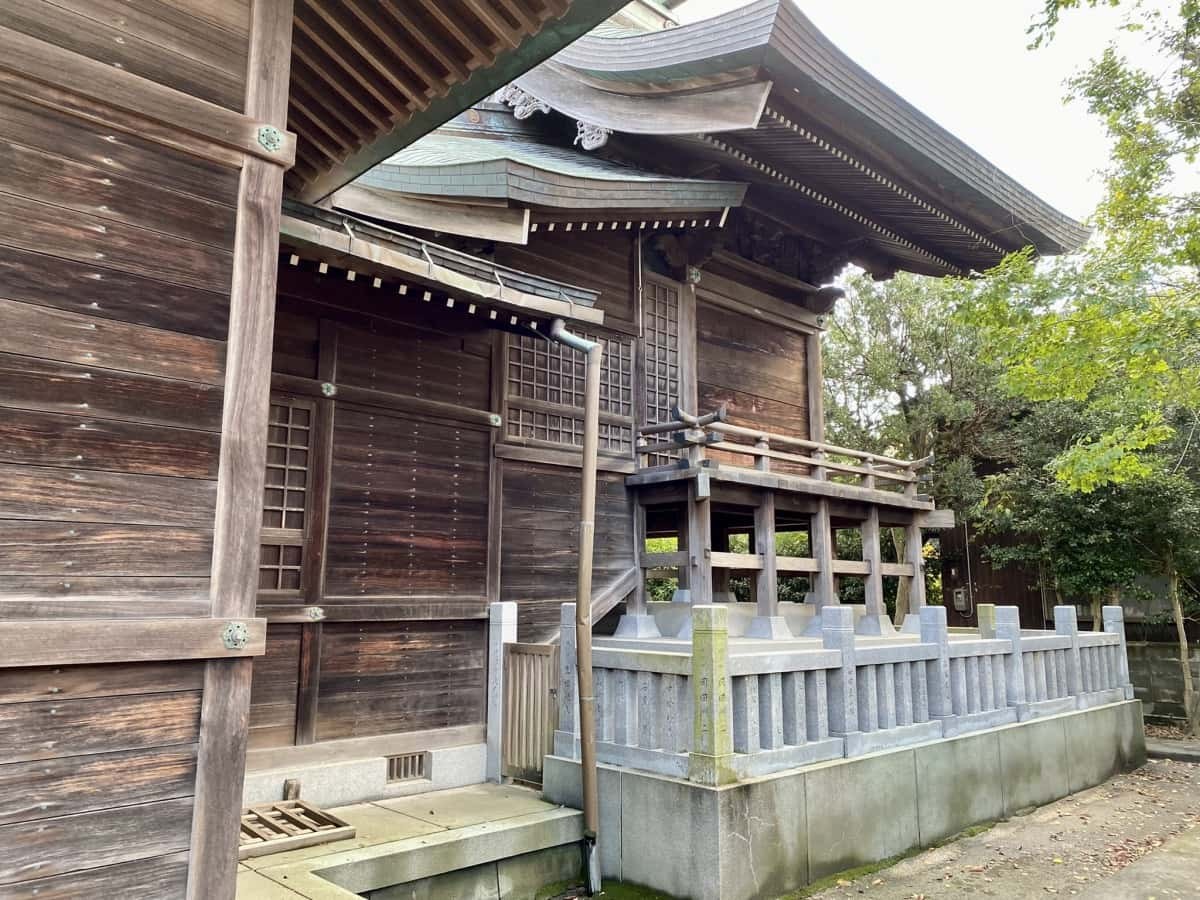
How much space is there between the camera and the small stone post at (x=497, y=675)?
7.24 meters

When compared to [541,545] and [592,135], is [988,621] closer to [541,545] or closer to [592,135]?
[541,545]

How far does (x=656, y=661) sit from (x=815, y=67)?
223 inches

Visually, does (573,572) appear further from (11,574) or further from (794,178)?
(11,574)

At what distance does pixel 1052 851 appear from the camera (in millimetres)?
6613

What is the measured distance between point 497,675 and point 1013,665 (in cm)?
524

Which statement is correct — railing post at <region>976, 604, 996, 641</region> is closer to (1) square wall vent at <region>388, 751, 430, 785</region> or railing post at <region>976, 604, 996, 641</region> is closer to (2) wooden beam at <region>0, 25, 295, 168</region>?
(1) square wall vent at <region>388, 751, 430, 785</region>

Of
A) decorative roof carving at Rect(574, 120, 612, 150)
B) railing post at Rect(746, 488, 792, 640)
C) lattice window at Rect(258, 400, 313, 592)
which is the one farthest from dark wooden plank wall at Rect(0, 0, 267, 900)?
railing post at Rect(746, 488, 792, 640)

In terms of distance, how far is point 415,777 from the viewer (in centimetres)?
683

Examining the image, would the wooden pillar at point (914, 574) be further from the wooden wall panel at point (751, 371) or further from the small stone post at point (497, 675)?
the small stone post at point (497, 675)

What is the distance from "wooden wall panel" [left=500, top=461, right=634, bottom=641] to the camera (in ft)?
25.6

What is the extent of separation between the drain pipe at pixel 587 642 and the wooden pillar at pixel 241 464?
3.19 meters

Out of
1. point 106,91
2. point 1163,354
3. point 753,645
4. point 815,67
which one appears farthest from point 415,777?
point 1163,354

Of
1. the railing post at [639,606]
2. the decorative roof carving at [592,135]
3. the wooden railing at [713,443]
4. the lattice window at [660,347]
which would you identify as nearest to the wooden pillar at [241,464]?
the wooden railing at [713,443]

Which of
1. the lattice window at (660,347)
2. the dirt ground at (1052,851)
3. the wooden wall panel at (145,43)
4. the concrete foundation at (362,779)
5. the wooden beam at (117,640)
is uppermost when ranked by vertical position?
the lattice window at (660,347)
